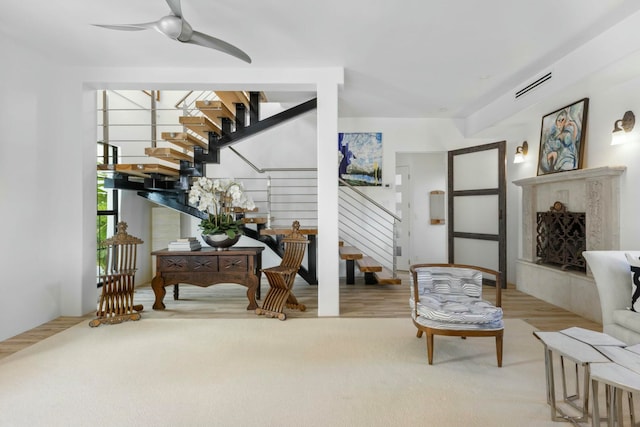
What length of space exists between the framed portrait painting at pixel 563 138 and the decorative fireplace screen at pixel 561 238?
0.57 m

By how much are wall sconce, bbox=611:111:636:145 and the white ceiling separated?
38.7 inches

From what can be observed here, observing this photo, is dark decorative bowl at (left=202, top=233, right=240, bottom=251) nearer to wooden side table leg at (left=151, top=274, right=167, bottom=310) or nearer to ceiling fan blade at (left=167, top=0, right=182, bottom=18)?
wooden side table leg at (left=151, top=274, right=167, bottom=310)

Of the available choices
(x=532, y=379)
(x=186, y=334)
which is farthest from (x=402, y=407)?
(x=186, y=334)

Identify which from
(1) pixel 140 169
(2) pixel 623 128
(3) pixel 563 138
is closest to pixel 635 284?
(2) pixel 623 128

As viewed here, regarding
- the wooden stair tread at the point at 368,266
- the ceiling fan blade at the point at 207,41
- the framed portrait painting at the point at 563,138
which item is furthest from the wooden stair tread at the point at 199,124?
the framed portrait painting at the point at 563,138

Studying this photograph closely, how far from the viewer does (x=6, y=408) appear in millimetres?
2150

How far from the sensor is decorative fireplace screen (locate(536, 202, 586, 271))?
14.2 ft

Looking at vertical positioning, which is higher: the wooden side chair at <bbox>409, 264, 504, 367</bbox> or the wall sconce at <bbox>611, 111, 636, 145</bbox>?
the wall sconce at <bbox>611, 111, 636, 145</bbox>

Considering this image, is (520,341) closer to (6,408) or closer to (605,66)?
(605,66)

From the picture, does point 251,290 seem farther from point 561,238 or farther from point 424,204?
point 424,204

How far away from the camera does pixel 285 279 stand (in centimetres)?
411

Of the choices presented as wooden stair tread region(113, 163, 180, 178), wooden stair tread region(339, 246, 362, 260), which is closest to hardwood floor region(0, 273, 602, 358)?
wooden stair tread region(339, 246, 362, 260)

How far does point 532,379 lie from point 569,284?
2353mm

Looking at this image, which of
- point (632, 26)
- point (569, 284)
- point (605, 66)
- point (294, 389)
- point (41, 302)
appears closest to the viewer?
point (294, 389)
